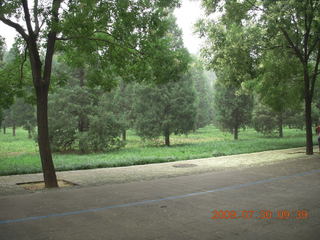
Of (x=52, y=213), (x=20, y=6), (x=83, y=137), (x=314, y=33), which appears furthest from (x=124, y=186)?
(x=83, y=137)

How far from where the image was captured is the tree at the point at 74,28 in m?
8.48

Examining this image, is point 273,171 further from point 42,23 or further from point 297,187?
point 42,23

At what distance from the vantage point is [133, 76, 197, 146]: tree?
96.5ft

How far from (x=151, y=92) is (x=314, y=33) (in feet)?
Result: 53.2

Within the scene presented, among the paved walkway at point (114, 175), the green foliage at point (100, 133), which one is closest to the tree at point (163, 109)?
the green foliage at point (100, 133)

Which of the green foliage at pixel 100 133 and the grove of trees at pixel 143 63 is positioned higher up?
the grove of trees at pixel 143 63

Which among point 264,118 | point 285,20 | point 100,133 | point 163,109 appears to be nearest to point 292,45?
point 285,20

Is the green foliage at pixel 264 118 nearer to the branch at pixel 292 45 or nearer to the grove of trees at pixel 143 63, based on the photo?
the grove of trees at pixel 143 63

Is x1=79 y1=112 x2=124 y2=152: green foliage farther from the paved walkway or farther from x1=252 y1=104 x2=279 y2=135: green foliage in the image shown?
x1=252 y1=104 x2=279 y2=135: green foliage
